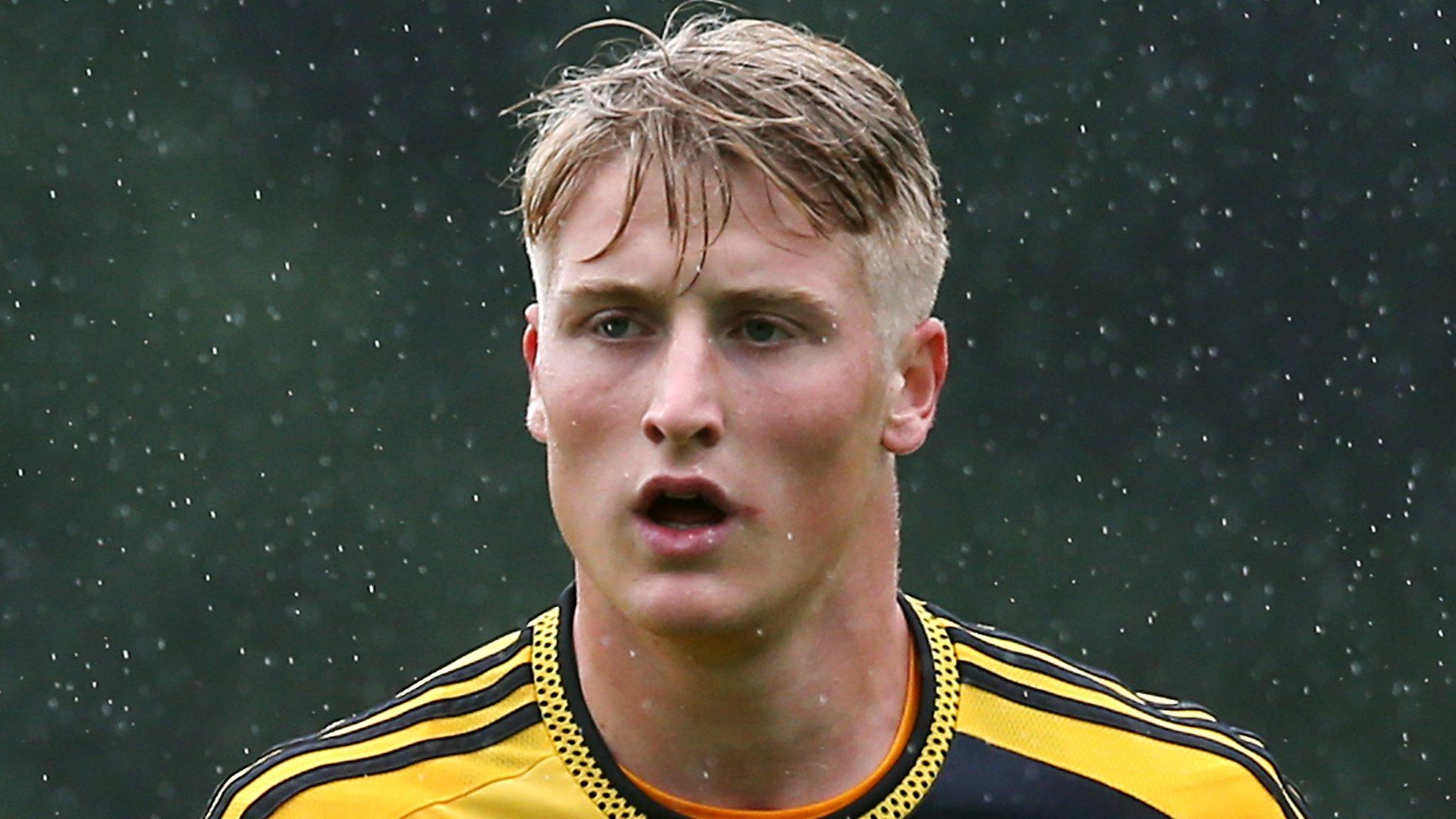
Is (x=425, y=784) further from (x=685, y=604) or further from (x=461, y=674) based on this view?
(x=685, y=604)

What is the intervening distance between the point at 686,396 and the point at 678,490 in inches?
3.8

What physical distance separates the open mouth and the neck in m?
0.20

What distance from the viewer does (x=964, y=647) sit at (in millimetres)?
3195

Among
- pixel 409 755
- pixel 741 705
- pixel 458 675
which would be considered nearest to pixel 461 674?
pixel 458 675

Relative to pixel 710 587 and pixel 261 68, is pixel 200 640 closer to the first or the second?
pixel 261 68

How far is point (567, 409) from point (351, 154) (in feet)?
12.0

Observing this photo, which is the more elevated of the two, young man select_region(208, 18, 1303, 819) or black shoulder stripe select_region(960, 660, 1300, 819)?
young man select_region(208, 18, 1303, 819)

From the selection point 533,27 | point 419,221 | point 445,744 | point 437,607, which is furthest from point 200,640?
point 445,744

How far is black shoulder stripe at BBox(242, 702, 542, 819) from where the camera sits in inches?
115

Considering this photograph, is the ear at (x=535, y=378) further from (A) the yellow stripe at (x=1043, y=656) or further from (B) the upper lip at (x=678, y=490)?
(A) the yellow stripe at (x=1043, y=656)

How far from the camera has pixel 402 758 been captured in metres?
2.98

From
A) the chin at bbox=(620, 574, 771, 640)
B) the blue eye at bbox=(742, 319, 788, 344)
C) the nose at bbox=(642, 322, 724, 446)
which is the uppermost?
the blue eye at bbox=(742, 319, 788, 344)

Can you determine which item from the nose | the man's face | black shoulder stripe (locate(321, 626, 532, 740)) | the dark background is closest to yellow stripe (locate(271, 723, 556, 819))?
black shoulder stripe (locate(321, 626, 532, 740))

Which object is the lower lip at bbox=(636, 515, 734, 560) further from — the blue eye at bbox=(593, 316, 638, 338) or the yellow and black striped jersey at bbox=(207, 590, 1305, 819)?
the yellow and black striped jersey at bbox=(207, 590, 1305, 819)
